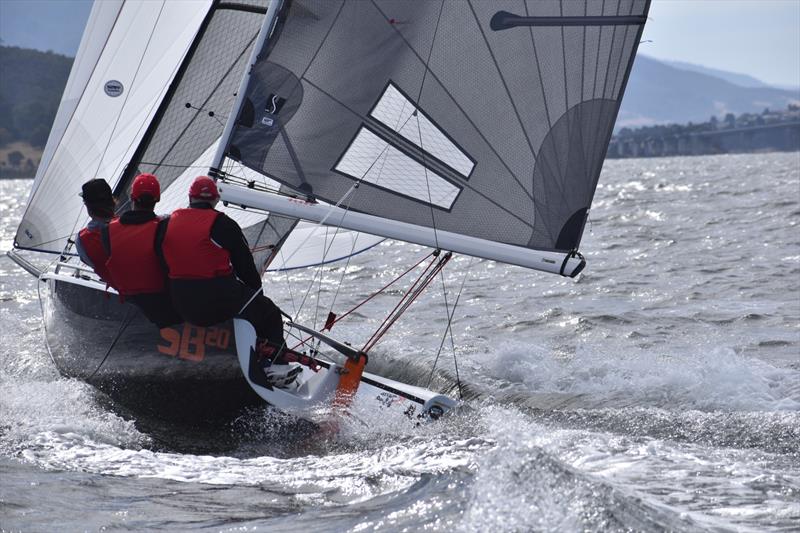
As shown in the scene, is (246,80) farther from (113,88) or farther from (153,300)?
(113,88)

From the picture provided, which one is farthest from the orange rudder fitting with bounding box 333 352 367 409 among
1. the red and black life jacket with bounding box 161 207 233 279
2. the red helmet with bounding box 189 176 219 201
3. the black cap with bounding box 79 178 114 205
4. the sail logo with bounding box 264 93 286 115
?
the black cap with bounding box 79 178 114 205

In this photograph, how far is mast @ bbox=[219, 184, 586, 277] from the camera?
194 inches

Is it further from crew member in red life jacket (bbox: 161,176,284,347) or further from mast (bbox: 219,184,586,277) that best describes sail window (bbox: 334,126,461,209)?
crew member in red life jacket (bbox: 161,176,284,347)

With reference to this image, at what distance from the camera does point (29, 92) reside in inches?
3054

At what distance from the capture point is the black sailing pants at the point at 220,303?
4691 mm

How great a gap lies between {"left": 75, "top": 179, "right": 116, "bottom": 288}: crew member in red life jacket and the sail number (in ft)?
1.39

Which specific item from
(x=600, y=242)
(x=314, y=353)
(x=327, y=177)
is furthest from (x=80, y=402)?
(x=600, y=242)

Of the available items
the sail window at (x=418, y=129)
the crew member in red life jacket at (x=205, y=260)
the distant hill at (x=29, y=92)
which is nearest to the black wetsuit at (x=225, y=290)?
the crew member in red life jacket at (x=205, y=260)

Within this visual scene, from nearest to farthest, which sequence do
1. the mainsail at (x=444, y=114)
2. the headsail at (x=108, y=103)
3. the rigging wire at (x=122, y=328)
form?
the mainsail at (x=444, y=114), the rigging wire at (x=122, y=328), the headsail at (x=108, y=103)

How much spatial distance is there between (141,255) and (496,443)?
2011 mm

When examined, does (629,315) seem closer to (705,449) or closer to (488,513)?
(705,449)

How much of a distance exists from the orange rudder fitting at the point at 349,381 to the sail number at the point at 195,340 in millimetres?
582

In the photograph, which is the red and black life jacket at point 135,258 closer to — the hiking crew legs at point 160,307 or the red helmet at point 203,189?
the hiking crew legs at point 160,307

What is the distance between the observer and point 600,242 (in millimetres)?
15266
